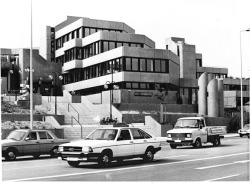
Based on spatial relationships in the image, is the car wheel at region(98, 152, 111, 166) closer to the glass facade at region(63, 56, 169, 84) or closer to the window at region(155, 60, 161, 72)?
the glass facade at region(63, 56, 169, 84)

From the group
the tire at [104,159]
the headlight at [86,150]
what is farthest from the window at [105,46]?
the headlight at [86,150]

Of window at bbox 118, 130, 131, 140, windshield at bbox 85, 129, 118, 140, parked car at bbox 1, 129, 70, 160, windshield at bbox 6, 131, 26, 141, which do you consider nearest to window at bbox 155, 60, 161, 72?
parked car at bbox 1, 129, 70, 160

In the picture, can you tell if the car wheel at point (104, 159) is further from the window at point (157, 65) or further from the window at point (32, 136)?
the window at point (157, 65)

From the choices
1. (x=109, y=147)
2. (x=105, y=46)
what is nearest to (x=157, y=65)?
(x=105, y=46)

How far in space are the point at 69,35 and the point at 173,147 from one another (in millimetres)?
44762

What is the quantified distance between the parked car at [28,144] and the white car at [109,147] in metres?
4.28

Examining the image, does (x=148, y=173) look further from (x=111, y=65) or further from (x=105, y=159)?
(x=111, y=65)

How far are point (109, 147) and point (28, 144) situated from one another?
5.63 metres

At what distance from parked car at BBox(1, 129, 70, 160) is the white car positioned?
428 cm

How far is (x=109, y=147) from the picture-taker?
16.4 meters

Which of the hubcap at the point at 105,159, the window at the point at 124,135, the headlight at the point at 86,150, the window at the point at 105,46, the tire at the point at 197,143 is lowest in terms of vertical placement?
the tire at the point at 197,143

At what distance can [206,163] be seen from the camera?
1719 cm

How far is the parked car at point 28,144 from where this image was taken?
19783 mm

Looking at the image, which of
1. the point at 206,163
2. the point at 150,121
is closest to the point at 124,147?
the point at 206,163
